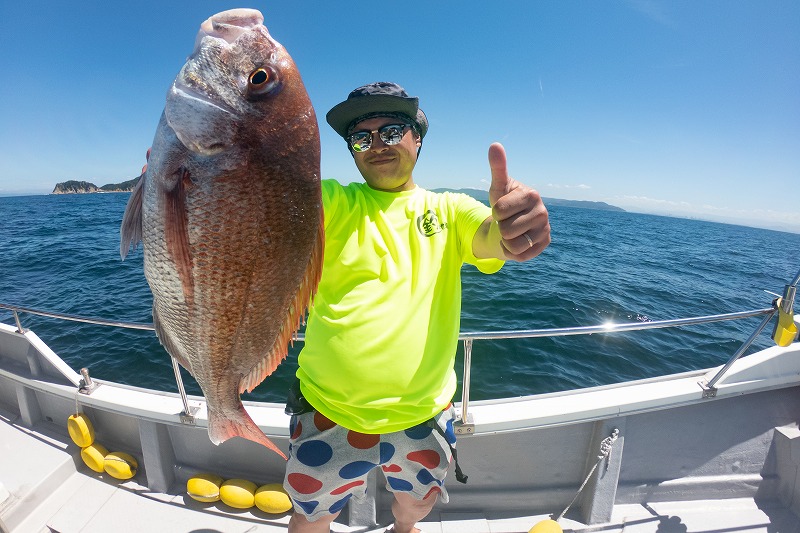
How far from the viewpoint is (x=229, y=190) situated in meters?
1.21

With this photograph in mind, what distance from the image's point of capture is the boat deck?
2758 millimetres

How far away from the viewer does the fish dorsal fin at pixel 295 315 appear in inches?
55.4

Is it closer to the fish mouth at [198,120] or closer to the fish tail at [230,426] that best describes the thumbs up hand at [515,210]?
the fish mouth at [198,120]

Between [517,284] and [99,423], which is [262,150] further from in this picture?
[517,284]

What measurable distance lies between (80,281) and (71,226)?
818 inches

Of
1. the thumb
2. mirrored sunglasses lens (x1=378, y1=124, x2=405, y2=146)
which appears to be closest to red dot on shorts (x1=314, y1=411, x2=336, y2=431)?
the thumb

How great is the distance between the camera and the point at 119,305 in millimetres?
10617

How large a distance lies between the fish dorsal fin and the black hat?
83 centimetres

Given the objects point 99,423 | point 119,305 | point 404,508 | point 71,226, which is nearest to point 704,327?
point 404,508

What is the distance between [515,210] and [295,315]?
942 mm

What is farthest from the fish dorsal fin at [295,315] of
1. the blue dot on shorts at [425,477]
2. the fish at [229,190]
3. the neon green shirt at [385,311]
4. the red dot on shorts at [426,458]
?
the blue dot on shorts at [425,477]

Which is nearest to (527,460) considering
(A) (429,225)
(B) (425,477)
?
(B) (425,477)

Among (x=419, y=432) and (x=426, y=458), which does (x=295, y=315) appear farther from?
(x=426, y=458)

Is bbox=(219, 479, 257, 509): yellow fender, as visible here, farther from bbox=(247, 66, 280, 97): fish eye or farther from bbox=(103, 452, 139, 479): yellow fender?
bbox=(247, 66, 280, 97): fish eye
